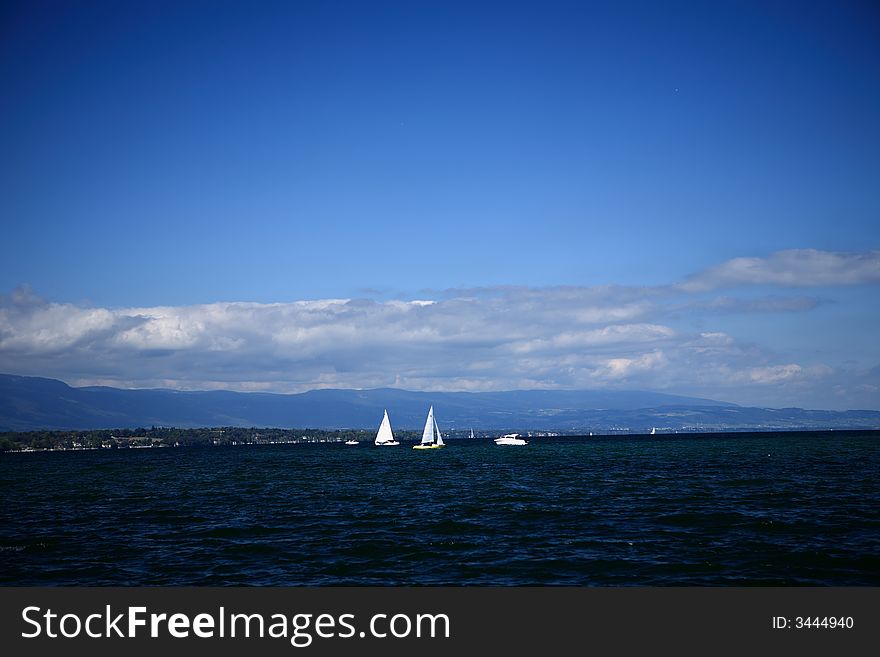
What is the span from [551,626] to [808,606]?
7916mm

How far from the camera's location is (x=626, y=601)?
22.1 meters

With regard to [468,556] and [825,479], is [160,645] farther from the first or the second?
[825,479]

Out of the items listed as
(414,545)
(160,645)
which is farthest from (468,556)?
(160,645)

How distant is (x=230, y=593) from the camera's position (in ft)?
75.7

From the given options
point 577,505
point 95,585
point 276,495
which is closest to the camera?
point 95,585

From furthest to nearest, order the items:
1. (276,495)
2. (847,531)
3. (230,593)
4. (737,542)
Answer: (276,495)
(847,531)
(737,542)
(230,593)

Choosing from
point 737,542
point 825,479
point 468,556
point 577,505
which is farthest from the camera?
point 825,479

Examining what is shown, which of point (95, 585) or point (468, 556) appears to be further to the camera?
point (468, 556)

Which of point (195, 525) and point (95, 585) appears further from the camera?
point (195, 525)

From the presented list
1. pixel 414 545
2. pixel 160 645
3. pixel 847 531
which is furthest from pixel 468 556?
pixel 847 531

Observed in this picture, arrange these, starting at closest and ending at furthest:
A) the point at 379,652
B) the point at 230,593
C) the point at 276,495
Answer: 1. the point at 379,652
2. the point at 230,593
3. the point at 276,495

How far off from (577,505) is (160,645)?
37.7m

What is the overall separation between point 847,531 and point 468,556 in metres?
20.9

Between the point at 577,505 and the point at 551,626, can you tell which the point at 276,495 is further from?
the point at 551,626
